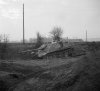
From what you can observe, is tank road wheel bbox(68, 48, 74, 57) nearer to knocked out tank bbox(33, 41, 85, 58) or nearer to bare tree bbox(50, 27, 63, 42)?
knocked out tank bbox(33, 41, 85, 58)

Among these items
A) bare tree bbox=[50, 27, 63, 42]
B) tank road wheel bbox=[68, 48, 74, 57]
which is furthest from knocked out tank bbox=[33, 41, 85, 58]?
bare tree bbox=[50, 27, 63, 42]

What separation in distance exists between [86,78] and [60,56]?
16.1m

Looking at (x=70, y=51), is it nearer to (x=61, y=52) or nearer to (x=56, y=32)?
(x=61, y=52)

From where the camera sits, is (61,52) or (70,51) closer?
(70,51)

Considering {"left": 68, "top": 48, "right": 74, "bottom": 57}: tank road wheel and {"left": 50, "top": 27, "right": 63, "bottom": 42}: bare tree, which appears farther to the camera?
{"left": 50, "top": 27, "right": 63, "bottom": 42}: bare tree

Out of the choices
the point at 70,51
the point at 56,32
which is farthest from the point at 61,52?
the point at 56,32

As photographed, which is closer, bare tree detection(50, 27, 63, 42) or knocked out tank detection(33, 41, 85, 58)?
knocked out tank detection(33, 41, 85, 58)

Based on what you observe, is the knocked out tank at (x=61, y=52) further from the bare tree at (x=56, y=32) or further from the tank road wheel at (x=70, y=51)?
the bare tree at (x=56, y=32)

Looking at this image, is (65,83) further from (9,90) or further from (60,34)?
(60,34)

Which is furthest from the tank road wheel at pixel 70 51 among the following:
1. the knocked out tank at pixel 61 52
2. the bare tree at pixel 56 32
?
the bare tree at pixel 56 32

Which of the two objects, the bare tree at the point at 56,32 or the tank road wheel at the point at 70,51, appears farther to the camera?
the bare tree at the point at 56,32

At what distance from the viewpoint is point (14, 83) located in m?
10.1

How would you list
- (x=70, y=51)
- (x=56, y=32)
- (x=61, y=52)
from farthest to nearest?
(x=56, y=32), (x=61, y=52), (x=70, y=51)

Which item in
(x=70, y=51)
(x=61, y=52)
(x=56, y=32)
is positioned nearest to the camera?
(x=70, y=51)
